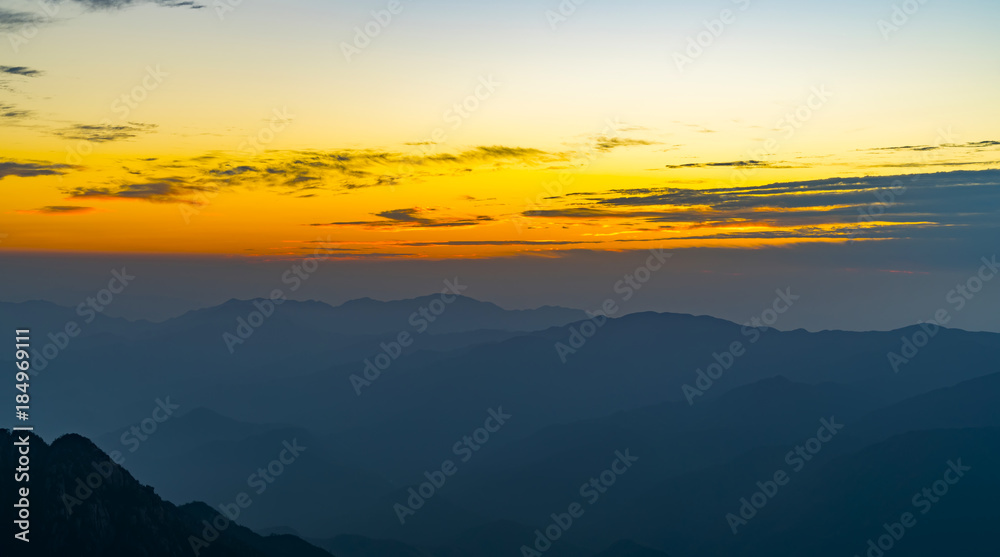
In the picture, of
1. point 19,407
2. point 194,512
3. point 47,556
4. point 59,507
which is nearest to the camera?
point 19,407

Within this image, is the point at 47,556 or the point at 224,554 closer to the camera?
the point at 47,556

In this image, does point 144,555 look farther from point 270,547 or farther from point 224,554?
point 270,547

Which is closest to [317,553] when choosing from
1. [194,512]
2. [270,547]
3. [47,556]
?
[270,547]

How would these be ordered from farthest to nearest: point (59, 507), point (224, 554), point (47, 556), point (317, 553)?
1. point (317, 553)
2. point (224, 554)
3. point (59, 507)
4. point (47, 556)

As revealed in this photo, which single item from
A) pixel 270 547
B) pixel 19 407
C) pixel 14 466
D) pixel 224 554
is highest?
pixel 19 407

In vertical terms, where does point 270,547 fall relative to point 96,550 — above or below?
below

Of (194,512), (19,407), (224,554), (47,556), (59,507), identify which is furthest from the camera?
(194,512)

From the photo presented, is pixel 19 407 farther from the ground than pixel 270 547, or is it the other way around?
pixel 19 407

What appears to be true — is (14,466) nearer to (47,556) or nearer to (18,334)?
(47,556)

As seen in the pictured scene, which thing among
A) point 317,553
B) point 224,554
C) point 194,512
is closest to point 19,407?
point 224,554
